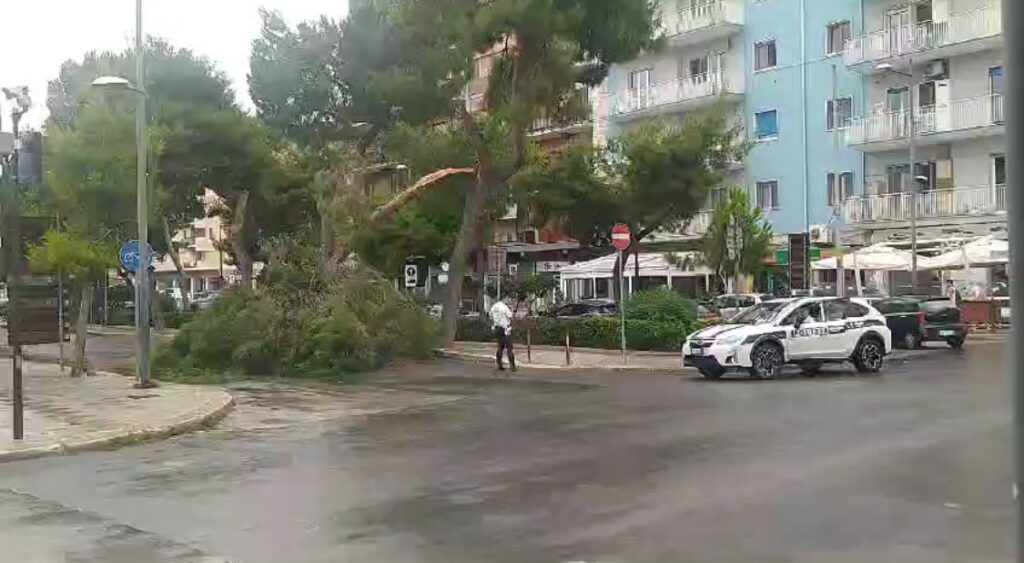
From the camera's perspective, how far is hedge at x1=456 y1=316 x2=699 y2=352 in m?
27.1

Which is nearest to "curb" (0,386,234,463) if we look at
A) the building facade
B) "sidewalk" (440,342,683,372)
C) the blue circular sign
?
the blue circular sign

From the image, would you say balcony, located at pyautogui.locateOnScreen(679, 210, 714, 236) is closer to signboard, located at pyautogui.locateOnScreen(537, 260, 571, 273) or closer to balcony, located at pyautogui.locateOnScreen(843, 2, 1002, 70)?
signboard, located at pyautogui.locateOnScreen(537, 260, 571, 273)

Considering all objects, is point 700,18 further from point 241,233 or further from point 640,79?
point 241,233

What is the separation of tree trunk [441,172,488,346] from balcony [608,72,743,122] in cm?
1562

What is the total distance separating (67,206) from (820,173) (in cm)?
2942

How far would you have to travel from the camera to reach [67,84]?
4656cm

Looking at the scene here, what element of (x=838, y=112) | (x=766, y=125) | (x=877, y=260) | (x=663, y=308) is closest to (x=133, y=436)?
(x=663, y=308)

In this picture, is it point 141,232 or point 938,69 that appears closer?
point 141,232

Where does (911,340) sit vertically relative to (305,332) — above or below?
below

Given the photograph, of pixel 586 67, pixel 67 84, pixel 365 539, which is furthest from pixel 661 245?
pixel 365 539

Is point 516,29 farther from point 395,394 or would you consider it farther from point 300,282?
point 395,394

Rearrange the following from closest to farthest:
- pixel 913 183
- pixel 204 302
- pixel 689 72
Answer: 1. pixel 913 183
2. pixel 204 302
3. pixel 689 72

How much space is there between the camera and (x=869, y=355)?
2133 cm

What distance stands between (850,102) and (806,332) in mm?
22497
